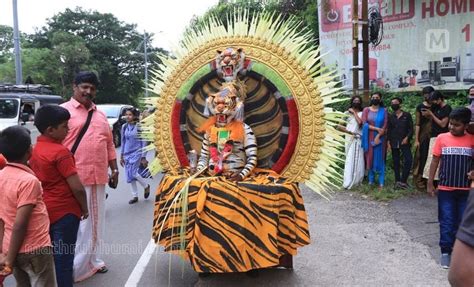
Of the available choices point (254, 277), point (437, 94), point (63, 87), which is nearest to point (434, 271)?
point (254, 277)

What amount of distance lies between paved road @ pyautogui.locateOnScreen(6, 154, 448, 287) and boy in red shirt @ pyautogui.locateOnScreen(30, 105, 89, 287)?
3.18ft

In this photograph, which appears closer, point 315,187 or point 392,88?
point 315,187

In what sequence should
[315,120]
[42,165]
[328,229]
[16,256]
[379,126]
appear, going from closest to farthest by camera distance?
[16,256], [42,165], [315,120], [328,229], [379,126]

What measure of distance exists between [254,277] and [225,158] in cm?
106

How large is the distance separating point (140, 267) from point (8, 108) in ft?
30.1

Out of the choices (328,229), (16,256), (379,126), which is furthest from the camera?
(379,126)

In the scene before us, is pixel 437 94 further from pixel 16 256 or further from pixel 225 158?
pixel 16 256

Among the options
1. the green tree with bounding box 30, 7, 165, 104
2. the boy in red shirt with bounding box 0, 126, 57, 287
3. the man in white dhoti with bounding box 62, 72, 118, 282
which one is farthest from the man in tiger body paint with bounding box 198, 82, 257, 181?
the green tree with bounding box 30, 7, 165, 104

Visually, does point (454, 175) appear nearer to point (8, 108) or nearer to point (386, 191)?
point (386, 191)

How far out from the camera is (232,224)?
357 centimetres

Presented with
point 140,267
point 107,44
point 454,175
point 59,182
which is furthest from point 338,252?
point 107,44

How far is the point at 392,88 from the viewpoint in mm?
12039

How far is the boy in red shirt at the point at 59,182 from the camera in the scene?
3.02 m

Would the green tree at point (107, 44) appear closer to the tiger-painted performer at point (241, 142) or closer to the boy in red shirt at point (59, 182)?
the tiger-painted performer at point (241, 142)
